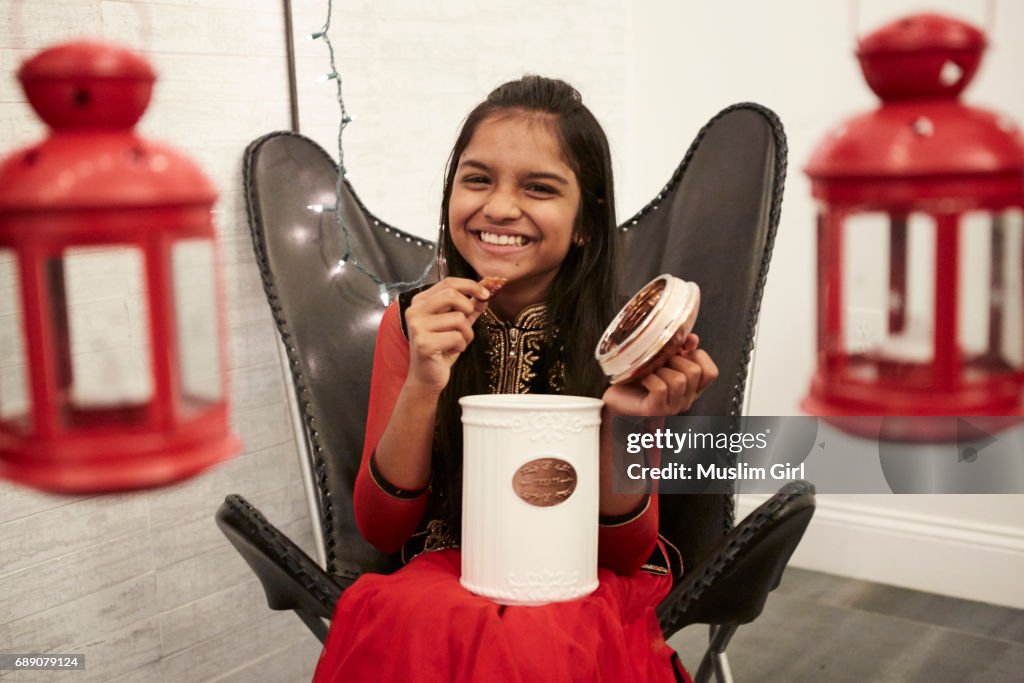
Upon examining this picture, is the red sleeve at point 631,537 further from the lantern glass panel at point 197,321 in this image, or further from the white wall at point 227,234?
the lantern glass panel at point 197,321

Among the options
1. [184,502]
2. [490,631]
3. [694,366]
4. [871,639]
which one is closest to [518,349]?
[490,631]

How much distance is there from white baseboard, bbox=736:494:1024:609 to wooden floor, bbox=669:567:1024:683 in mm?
31

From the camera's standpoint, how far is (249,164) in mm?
1611

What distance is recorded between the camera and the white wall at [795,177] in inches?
84.4

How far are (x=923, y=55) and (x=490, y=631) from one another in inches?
32.6

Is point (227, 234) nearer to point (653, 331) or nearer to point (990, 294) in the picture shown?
point (653, 331)

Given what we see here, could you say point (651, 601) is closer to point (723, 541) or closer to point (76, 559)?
point (723, 541)

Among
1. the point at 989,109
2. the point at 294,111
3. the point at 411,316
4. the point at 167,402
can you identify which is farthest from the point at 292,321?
the point at 989,109

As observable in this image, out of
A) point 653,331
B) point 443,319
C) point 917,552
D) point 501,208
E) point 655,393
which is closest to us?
point 653,331

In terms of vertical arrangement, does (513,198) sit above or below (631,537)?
above

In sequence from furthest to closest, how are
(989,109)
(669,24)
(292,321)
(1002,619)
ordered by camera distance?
(669,24), (1002,619), (292,321), (989,109)

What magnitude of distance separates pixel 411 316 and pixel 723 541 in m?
0.44

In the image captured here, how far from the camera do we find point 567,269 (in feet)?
4.67

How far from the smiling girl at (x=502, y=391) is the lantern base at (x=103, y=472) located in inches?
20.4
